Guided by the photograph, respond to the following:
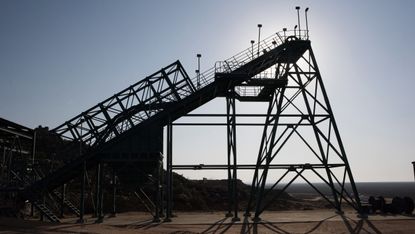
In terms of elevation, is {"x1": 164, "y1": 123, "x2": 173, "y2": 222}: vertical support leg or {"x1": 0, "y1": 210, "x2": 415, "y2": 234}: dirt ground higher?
{"x1": 164, "y1": 123, "x2": 173, "y2": 222}: vertical support leg

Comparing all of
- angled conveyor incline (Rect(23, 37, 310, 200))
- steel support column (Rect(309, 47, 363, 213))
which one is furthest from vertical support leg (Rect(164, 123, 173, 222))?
steel support column (Rect(309, 47, 363, 213))

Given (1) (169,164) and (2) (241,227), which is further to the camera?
(1) (169,164)

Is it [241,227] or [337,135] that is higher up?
[337,135]

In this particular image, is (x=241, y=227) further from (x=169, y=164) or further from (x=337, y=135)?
(x=337, y=135)

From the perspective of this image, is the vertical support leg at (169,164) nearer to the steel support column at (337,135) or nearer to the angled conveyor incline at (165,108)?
the angled conveyor incline at (165,108)

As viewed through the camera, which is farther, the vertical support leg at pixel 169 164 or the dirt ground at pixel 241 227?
the vertical support leg at pixel 169 164

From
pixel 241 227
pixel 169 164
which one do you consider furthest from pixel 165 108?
pixel 241 227

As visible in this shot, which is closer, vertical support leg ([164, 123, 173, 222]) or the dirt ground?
the dirt ground

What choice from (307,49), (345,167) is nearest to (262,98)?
(307,49)

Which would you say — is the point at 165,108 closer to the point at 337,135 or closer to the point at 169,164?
the point at 169,164

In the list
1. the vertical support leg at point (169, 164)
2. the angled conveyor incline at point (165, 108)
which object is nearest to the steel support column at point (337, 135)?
the angled conveyor incline at point (165, 108)

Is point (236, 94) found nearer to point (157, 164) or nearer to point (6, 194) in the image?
point (157, 164)

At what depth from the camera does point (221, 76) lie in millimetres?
27484

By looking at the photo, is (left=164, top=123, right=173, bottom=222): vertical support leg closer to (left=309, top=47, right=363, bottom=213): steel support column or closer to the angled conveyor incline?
the angled conveyor incline
